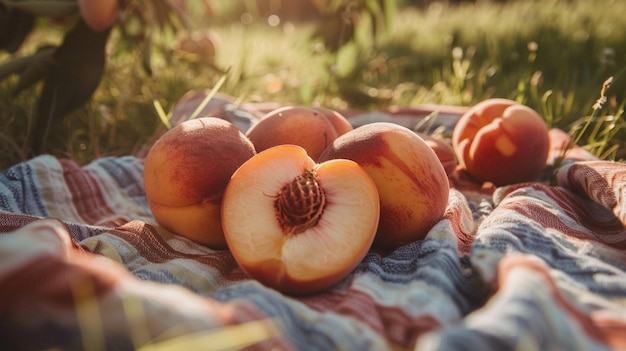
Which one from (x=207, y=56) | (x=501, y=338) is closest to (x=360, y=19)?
(x=207, y=56)

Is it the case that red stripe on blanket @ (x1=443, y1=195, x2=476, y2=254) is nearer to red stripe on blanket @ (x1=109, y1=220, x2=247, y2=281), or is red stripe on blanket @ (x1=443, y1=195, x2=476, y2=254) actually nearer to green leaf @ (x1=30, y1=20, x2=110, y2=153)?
red stripe on blanket @ (x1=109, y1=220, x2=247, y2=281)

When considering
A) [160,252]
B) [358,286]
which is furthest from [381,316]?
[160,252]

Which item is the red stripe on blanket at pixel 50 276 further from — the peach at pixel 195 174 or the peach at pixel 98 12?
the peach at pixel 98 12

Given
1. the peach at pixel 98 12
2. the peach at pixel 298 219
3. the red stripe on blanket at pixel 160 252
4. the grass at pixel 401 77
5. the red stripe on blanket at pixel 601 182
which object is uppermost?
the peach at pixel 98 12

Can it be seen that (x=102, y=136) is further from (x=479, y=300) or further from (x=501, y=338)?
(x=501, y=338)

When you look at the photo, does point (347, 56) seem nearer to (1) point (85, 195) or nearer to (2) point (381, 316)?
(1) point (85, 195)

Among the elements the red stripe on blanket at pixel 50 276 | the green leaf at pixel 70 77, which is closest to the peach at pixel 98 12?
the green leaf at pixel 70 77

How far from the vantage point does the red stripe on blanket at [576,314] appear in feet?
2.61

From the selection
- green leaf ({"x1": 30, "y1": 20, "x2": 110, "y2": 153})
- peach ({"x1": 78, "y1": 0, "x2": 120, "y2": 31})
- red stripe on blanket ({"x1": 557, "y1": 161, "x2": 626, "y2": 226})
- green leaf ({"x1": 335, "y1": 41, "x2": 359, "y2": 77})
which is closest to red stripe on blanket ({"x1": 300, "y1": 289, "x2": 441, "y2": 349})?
red stripe on blanket ({"x1": 557, "y1": 161, "x2": 626, "y2": 226})

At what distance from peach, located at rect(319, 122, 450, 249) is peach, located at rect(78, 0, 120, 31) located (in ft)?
4.11

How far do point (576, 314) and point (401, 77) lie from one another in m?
2.88

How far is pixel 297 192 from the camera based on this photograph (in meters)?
1.07

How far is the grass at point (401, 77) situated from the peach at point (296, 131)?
0.37 meters

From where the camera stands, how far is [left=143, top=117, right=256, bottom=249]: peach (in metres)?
1.20
